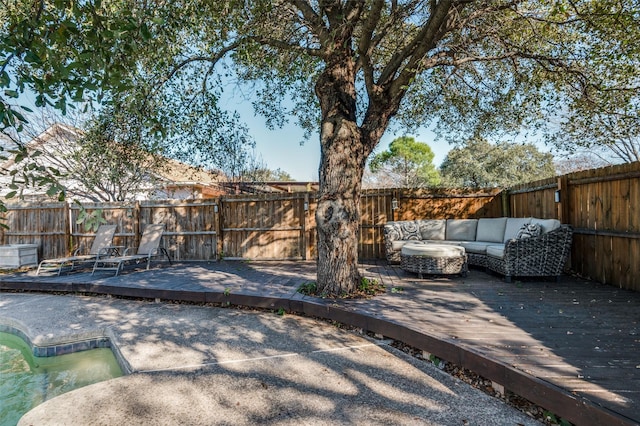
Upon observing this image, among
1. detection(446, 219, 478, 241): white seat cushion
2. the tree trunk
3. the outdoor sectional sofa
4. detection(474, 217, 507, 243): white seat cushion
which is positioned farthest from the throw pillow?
the tree trunk

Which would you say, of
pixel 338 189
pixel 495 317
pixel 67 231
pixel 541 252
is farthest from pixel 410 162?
pixel 495 317

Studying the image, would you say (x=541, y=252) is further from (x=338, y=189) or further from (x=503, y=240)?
(x=338, y=189)

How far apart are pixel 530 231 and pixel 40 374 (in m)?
6.66

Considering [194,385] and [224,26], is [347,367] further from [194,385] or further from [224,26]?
[224,26]

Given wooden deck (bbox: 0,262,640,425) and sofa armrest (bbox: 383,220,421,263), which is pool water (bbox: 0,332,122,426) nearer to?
wooden deck (bbox: 0,262,640,425)

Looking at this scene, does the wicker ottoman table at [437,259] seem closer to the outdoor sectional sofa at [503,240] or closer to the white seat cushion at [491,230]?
the outdoor sectional sofa at [503,240]

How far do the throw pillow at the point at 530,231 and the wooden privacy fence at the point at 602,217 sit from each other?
2.19 ft

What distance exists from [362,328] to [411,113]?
5.63 meters

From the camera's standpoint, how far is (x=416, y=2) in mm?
5258

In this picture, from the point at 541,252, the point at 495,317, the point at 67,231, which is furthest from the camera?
the point at 67,231

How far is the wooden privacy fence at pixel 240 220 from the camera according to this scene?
8.28 m

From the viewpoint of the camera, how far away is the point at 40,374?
11.3ft

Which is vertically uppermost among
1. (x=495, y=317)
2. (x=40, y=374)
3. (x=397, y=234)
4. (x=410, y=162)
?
(x=410, y=162)

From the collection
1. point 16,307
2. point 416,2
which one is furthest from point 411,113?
point 16,307
